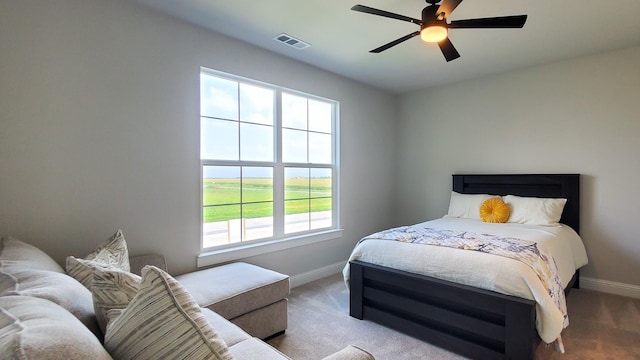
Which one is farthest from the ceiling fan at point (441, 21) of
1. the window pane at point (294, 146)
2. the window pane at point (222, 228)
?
the window pane at point (222, 228)

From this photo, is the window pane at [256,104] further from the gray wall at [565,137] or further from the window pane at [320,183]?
the gray wall at [565,137]

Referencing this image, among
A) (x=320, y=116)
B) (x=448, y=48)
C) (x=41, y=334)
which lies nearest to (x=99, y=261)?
(x=41, y=334)

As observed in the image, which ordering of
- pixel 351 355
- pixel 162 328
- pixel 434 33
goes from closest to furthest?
pixel 162 328 < pixel 351 355 < pixel 434 33

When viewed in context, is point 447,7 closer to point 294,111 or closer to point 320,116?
point 294,111

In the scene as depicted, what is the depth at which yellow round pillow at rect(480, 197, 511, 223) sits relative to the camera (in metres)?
3.58

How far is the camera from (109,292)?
→ 1082 mm

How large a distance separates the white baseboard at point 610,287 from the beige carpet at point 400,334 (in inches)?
4.8

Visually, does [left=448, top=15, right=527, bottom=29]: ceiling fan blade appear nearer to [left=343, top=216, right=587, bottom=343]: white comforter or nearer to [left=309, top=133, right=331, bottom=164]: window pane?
[left=343, top=216, right=587, bottom=343]: white comforter

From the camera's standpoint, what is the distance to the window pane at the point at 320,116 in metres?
3.87

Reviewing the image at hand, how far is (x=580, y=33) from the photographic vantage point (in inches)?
115

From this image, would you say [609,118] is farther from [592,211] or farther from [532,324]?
[532,324]

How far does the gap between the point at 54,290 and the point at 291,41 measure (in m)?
2.73

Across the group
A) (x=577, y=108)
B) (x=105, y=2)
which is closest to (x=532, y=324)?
(x=577, y=108)

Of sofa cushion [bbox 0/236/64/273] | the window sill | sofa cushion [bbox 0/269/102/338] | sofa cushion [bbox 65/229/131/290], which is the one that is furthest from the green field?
sofa cushion [bbox 0/269/102/338]
